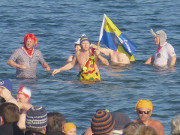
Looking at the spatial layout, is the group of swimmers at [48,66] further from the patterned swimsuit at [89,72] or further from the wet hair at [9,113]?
the wet hair at [9,113]

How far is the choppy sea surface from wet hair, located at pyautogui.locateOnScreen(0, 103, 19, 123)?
4459 mm

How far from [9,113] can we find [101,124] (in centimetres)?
133

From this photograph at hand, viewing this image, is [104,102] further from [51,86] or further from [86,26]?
[86,26]

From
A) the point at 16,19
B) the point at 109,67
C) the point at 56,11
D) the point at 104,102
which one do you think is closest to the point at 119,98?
the point at 104,102

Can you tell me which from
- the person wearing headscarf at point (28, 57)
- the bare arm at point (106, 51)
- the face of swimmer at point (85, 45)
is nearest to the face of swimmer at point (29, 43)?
the person wearing headscarf at point (28, 57)

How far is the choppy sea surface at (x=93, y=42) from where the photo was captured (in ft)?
49.3

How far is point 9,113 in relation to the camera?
842 cm

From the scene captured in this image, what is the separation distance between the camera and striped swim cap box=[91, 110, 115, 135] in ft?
27.2

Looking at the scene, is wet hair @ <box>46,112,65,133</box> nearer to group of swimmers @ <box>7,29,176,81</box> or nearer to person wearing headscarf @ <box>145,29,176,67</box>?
group of swimmers @ <box>7,29,176,81</box>

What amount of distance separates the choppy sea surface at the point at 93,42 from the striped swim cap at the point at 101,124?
4.34 meters

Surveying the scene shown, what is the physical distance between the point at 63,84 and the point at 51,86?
0.41m

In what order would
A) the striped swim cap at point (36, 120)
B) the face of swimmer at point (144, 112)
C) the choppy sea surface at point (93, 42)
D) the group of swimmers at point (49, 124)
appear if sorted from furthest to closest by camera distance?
the choppy sea surface at point (93, 42)
the face of swimmer at point (144, 112)
the striped swim cap at point (36, 120)
the group of swimmers at point (49, 124)

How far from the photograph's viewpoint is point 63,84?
17125 mm

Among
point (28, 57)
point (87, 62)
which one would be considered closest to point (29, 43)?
point (28, 57)
